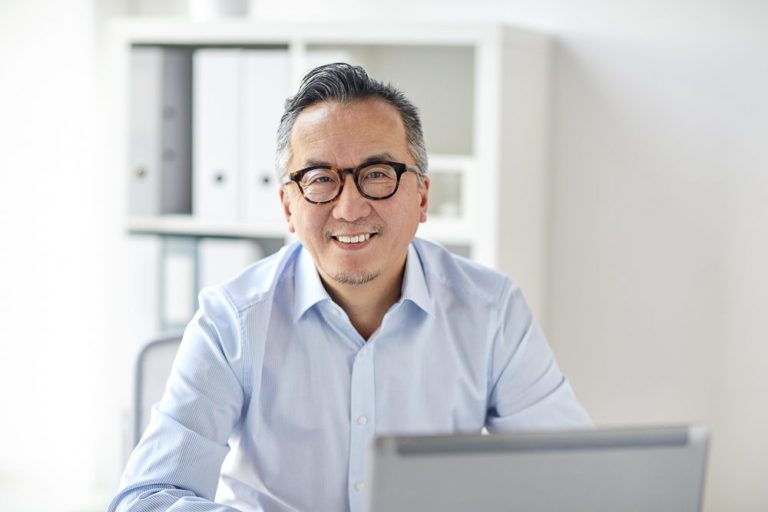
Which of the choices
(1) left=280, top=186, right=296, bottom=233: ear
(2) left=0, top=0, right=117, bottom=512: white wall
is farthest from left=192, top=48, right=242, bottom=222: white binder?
(1) left=280, top=186, right=296, bottom=233: ear

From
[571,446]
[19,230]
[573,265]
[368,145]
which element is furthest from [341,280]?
[19,230]

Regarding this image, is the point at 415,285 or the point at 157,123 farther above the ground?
the point at 157,123

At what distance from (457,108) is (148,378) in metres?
1.53

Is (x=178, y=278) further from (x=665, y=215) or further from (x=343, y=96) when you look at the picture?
(x=343, y=96)

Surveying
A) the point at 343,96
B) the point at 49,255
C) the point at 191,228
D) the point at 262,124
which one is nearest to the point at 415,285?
the point at 343,96

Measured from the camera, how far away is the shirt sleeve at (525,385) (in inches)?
64.6

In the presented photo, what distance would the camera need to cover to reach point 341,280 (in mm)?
1620

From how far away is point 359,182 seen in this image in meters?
1.58

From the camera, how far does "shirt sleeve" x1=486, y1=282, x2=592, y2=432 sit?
64.6 inches

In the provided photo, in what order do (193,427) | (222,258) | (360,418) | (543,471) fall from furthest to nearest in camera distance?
(222,258) → (360,418) → (193,427) → (543,471)

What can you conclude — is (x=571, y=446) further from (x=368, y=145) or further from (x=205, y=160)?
(x=205, y=160)

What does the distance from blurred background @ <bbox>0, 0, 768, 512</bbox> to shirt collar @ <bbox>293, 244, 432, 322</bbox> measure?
1.47 metres

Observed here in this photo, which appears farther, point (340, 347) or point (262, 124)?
point (262, 124)

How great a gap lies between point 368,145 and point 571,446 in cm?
77
